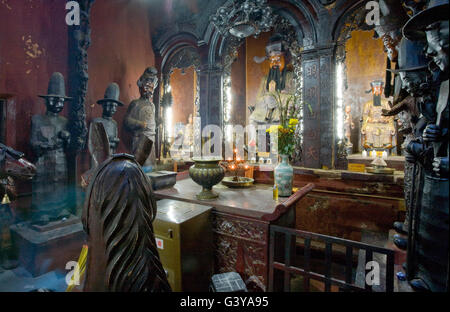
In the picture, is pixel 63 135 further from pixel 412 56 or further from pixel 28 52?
pixel 412 56

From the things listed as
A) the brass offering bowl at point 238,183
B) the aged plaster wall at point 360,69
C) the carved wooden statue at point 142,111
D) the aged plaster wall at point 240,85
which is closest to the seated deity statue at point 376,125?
the aged plaster wall at point 360,69

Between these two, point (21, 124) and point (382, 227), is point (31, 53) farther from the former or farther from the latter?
point (382, 227)

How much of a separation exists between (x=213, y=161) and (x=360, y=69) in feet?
23.2

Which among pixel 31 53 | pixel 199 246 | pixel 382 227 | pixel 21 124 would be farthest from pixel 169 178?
pixel 382 227

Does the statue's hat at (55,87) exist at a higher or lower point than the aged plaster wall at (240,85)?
lower

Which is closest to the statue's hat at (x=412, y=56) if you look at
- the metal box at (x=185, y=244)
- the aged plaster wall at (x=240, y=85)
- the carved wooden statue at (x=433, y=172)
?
the carved wooden statue at (x=433, y=172)

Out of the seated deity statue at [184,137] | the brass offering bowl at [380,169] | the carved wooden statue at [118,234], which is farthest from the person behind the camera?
the seated deity statue at [184,137]

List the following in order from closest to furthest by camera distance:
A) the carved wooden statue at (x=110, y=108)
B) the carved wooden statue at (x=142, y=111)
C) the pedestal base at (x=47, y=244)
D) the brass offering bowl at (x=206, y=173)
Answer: the brass offering bowl at (x=206, y=173)
the pedestal base at (x=47, y=244)
the carved wooden statue at (x=110, y=108)
the carved wooden statue at (x=142, y=111)

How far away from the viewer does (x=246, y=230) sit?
244cm

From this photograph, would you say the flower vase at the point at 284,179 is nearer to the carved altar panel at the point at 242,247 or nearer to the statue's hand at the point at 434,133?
the carved altar panel at the point at 242,247

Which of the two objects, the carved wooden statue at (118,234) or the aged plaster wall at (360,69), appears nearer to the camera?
the carved wooden statue at (118,234)

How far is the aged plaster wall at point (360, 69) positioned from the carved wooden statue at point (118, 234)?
7.61 metres

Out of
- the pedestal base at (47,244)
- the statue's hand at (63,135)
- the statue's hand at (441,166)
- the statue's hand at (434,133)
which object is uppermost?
the statue's hand at (63,135)

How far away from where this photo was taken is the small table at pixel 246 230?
7.65 ft
